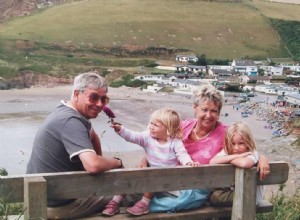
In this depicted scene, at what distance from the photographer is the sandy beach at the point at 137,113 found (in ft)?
79.0

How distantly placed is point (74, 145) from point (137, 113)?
→ 39094 mm

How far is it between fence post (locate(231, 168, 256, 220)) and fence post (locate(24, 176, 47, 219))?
5.18ft

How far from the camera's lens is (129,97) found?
53.8 meters

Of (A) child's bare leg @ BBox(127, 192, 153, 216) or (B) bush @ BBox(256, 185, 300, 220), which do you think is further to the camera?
(B) bush @ BBox(256, 185, 300, 220)

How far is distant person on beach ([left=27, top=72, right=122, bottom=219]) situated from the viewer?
13.0 feet

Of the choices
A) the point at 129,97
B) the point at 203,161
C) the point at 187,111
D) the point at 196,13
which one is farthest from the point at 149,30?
the point at 203,161

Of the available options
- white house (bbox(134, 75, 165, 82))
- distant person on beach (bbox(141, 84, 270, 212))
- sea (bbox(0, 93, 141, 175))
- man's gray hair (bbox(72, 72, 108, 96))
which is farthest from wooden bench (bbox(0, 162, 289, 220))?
white house (bbox(134, 75, 165, 82))

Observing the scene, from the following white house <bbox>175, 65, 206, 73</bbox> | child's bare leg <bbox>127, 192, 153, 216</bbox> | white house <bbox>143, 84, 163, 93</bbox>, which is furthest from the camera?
white house <bbox>175, 65, 206, 73</bbox>

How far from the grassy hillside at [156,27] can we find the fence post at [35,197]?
88.1 metres

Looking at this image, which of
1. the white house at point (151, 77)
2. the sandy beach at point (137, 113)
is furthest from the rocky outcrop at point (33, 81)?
the white house at point (151, 77)

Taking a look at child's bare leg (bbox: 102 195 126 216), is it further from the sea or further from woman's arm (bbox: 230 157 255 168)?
the sea

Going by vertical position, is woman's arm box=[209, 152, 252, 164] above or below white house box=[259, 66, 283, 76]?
above

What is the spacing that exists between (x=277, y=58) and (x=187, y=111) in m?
59.7

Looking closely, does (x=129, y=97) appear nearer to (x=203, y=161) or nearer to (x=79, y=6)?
(x=203, y=161)
